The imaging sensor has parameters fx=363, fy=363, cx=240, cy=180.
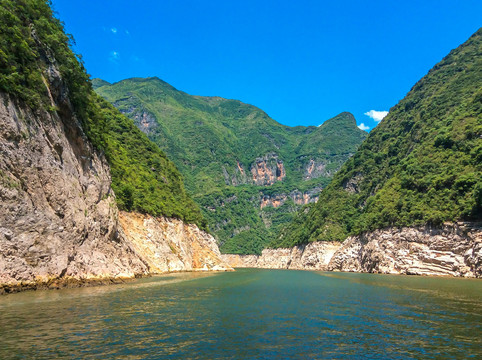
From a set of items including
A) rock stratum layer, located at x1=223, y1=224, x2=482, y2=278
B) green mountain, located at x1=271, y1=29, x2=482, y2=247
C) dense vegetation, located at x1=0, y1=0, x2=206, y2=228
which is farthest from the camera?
green mountain, located at x1=271, y1=29, x2=482, y2=247

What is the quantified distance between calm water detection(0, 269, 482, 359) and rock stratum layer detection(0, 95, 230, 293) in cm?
283

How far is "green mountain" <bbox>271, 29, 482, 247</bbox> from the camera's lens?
66.4 m

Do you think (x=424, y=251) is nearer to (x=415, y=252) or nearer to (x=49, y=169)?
(x=415, y=252)

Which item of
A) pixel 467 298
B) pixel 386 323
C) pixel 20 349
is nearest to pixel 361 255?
pixel 467 298

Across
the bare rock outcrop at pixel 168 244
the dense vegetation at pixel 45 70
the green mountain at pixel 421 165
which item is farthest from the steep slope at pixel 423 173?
the dense vegetation at pixel 45 70

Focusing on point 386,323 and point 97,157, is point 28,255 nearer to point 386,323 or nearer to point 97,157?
point 97,157

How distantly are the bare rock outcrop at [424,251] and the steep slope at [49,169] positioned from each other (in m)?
47.7

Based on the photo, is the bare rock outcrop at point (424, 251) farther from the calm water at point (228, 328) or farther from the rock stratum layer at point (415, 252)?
the calm water at point (228, 328)

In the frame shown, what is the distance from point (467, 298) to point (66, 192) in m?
36.1

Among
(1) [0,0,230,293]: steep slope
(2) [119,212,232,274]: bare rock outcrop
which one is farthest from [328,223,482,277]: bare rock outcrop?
(1) [0,0,230,293]: steep slope

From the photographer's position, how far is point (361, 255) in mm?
89812

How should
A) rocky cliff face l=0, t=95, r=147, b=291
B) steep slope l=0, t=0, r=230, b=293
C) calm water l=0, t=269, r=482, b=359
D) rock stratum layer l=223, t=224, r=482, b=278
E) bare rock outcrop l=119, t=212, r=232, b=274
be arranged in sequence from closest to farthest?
calm water l=0, t=269, r=482, b=359 → rocky cliff face l=0, t=95, r=147, b=291 → steep slope l=0, t=0, r=230, b=293 → rock stratum layer l=223, t=224, r=482, b=278 → bare rock outcrop l=119, t=212, r=232, b=274

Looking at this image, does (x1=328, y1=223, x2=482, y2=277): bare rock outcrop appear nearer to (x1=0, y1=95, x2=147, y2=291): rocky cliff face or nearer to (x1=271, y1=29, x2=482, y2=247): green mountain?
(x1=271, y1=29, x2=482, y2=247): green mountain

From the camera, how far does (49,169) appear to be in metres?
31.8
